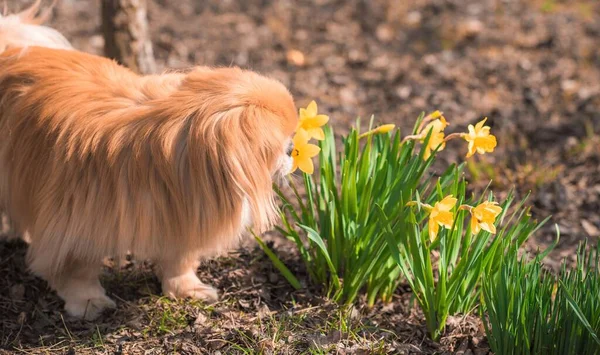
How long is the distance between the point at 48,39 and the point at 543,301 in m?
2.29

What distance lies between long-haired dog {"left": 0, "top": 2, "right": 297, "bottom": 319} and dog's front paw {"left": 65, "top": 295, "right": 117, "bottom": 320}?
0.05 meters

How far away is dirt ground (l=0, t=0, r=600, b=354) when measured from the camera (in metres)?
2.92

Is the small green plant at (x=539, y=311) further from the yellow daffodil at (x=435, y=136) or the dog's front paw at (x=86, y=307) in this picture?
the dog's front paw at (x=86, y=307)

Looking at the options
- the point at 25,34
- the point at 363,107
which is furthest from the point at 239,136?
the point at 363,107

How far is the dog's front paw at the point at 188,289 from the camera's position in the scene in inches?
121

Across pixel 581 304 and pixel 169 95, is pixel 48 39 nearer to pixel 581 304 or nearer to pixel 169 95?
pixel 169 95

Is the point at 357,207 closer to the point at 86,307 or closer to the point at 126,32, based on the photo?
the point at 86,307

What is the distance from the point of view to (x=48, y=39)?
3209 mm

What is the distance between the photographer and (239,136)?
2439 mm

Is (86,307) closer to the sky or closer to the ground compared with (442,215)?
closer to the ground

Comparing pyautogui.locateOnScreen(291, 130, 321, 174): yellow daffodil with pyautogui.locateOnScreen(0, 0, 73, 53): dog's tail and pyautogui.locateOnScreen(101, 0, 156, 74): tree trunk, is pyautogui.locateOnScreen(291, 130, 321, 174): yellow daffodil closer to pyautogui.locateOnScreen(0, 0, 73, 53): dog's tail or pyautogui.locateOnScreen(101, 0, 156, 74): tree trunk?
pyautogui.locateOnScreen(0, 0, 73, 53): dog's tail

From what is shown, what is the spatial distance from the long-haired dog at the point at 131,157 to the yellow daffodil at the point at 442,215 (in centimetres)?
55

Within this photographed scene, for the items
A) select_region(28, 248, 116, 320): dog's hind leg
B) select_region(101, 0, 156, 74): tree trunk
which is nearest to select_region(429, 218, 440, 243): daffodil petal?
select_region(28, 248, 116, 320): dog's hind leg

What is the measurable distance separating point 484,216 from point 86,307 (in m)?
1.65
